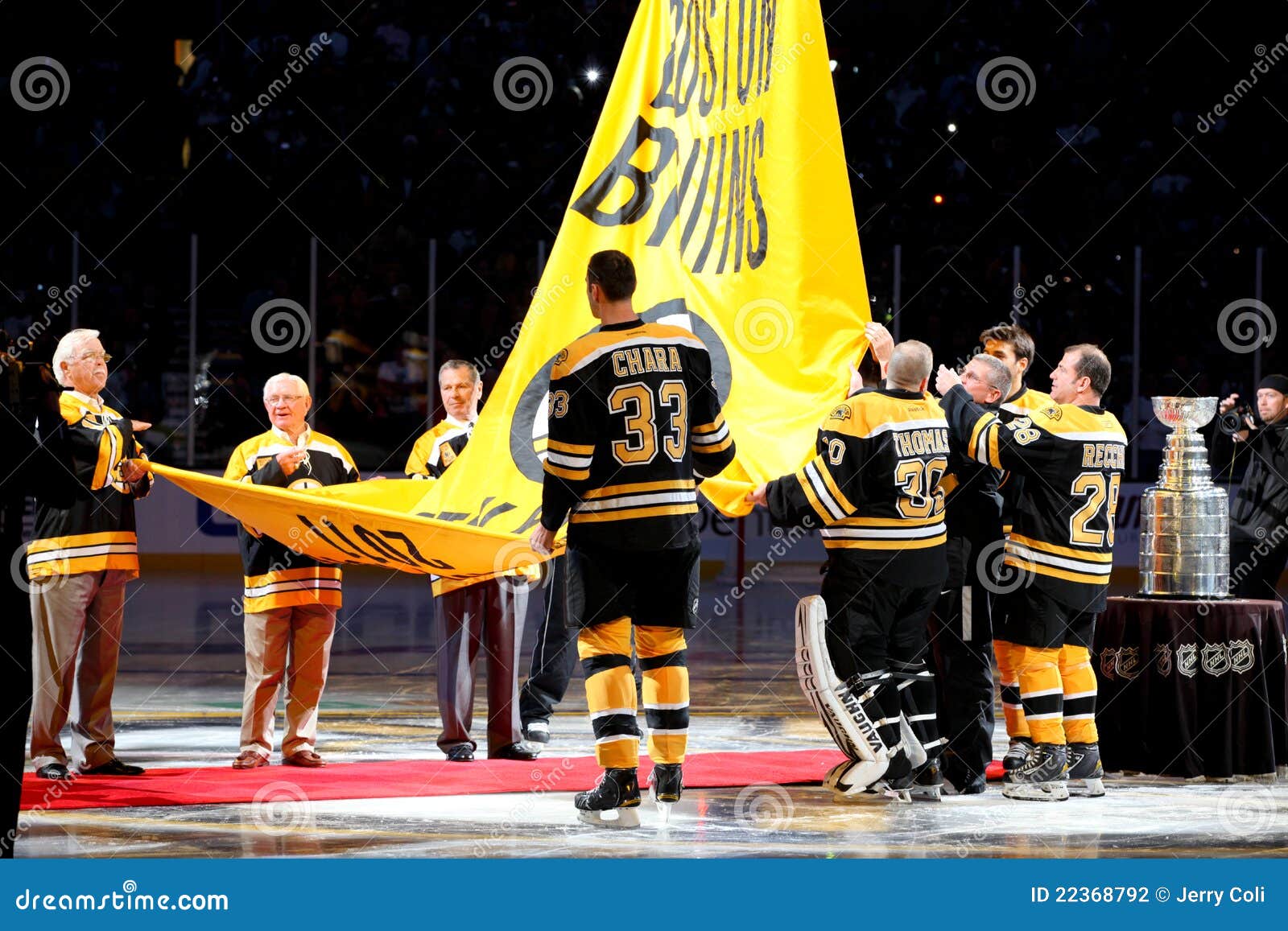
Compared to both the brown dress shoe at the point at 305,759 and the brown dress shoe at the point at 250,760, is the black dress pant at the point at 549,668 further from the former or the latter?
the brown dress shoe at the point at 250,760

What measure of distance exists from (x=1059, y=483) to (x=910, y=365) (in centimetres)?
88

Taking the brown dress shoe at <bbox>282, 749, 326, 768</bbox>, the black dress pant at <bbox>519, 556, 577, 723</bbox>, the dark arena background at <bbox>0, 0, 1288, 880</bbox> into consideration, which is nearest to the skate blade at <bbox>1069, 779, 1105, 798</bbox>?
the black dress pant at <bbox>519, 556, 577, 723</bbox>

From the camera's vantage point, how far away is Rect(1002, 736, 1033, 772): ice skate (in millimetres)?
6805

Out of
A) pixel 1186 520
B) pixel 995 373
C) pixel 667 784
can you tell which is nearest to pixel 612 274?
pixel 667 784

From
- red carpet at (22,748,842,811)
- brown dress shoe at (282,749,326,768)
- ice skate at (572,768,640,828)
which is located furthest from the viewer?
brown dress shoe at (282,749,326,768)

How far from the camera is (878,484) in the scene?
600 centimetres

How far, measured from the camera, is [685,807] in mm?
5855

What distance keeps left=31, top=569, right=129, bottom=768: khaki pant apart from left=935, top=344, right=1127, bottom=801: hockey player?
A: 3.75m

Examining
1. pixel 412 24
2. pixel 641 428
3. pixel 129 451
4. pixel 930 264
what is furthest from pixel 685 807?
pixel 412 24

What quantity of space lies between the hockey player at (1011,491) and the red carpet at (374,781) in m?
0.82

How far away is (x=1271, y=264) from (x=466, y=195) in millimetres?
9162

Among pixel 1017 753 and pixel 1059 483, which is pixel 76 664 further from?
pixel 1059 483

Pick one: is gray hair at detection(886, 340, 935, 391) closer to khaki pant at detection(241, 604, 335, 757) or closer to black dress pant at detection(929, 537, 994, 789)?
black dress pant at detection(929, 537, 994, 789)

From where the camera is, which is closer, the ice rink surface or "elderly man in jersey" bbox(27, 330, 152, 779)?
the ice rink surface
